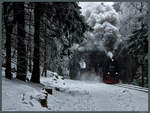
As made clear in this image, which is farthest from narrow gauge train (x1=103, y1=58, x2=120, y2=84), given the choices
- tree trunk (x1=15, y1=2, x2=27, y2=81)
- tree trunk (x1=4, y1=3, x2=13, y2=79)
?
tree trunk (x1=4, y1=3, x2=13, y2=79)

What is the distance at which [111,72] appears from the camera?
27.4 m

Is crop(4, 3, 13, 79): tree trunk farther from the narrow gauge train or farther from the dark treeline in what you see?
the narrow gauge train

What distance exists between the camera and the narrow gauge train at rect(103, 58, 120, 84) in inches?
1052

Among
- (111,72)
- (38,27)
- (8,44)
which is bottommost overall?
(111,72)

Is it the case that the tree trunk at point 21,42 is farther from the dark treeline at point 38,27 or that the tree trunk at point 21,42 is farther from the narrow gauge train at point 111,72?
the narrow gauge train at point 111,72

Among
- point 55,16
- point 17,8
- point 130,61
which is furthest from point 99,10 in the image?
point 17,8

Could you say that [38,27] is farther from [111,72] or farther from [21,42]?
[111,72]

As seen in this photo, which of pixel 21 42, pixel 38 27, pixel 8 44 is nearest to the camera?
pixel 8 44

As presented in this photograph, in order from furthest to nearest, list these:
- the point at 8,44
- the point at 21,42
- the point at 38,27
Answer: the point at 38,27
the point at 21,42
the point at 8,44

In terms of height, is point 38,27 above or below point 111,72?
above

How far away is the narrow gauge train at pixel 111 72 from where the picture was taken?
2673 centimetres

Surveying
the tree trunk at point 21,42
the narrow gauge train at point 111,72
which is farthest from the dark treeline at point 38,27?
the narrow gauge train at point 111,72

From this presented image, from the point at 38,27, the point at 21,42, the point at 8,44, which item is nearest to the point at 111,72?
the point at 38,27

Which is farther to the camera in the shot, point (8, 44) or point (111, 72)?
point (111, 72)
